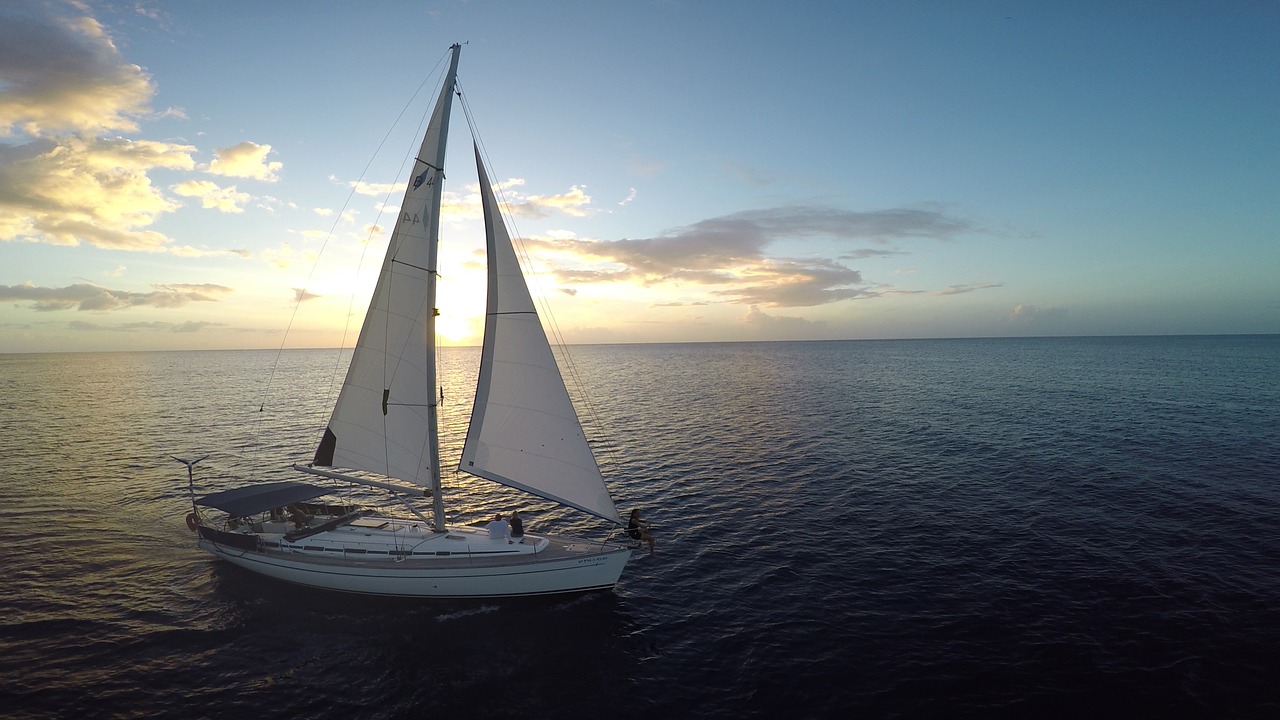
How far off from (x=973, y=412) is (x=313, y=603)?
68.2 m

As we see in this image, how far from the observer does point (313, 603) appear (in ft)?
68.7

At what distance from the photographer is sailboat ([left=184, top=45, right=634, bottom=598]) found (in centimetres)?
1953

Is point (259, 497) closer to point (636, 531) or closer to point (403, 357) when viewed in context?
point (403, 357)

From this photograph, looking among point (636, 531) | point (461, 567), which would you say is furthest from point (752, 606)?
point (461, 567)

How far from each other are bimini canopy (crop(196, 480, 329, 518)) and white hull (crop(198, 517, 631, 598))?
1879 mm

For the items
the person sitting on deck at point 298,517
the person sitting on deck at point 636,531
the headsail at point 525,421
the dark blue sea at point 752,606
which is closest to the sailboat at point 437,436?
the headsail at point 525,421

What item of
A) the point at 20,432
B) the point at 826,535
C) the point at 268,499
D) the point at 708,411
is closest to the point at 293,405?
the point at 20,432

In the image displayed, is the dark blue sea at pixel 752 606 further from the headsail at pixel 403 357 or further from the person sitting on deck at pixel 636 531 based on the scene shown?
the headsail at pixel 403 357

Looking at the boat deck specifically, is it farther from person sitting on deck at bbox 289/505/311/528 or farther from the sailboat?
person sitting on deck at bbox 289/505/311/528

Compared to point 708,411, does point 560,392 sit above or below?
above

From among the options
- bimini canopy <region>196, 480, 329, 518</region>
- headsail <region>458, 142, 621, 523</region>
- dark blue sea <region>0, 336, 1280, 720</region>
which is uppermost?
headsail <region>458, 142, 621, 523</region>

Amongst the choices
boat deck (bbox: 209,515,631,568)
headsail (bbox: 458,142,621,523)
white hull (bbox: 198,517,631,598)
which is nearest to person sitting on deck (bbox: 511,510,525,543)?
boat deck (bbox: 209,515,631,568)

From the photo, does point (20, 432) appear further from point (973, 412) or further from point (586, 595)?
point (973, 412)

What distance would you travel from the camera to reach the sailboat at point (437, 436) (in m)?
19.5
